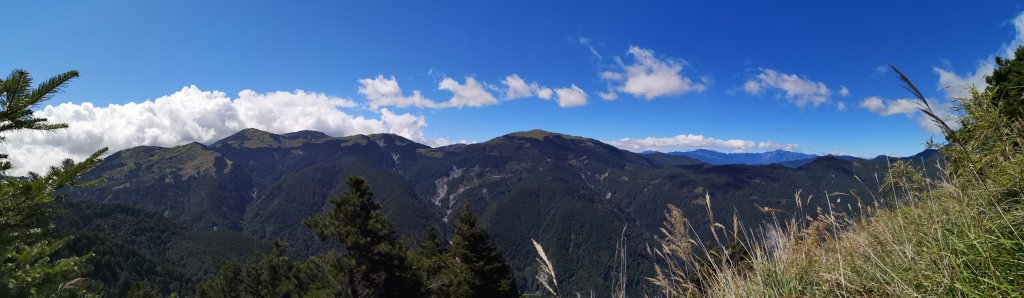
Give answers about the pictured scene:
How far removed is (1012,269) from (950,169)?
3045 millimetres

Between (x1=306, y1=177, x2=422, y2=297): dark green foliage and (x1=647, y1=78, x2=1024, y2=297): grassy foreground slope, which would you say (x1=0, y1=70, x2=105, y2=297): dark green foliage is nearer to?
(x1=647, y1=78, x2=1024, y2=297): grassy foreground slope

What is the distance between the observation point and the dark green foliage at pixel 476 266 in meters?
22.2

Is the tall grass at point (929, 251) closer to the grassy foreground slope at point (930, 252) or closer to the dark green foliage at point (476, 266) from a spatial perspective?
the grassy foreground slope at point (930, 252)

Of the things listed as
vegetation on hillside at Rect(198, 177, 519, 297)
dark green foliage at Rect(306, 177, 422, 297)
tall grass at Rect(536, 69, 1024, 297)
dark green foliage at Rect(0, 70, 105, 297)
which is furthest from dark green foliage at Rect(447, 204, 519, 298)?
tall grass at Rect(536, 69, 1024, 297)

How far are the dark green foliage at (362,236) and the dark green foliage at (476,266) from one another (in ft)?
16.5

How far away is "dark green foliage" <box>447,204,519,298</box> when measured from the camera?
22.2 m

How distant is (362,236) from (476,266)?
24.1 feet

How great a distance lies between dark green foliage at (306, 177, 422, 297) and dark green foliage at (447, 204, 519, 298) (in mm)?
5017

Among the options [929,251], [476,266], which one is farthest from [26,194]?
[476,266]

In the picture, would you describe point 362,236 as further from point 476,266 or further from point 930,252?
point 930,252

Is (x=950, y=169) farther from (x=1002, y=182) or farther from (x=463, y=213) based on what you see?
(x=463, y=213)

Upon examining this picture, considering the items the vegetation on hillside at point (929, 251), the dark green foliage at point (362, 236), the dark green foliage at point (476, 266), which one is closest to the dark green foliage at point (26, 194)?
the vegetation on hillside at point (929, 251)

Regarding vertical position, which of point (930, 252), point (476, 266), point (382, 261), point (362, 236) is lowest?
point (382, 261)

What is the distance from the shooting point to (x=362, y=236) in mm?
25188
